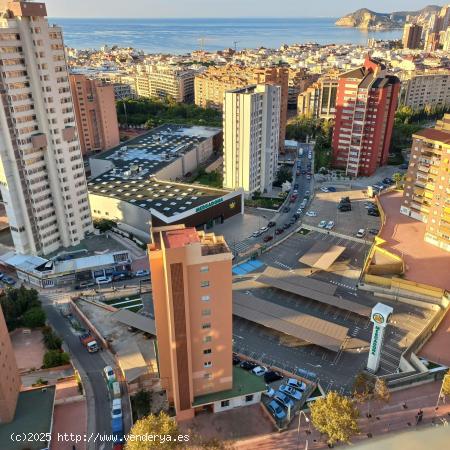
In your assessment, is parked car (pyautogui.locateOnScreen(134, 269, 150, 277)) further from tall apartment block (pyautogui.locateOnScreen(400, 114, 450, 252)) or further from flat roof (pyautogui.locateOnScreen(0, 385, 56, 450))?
tall apartment block (pyautogui.locateOnScreen(400, 114, 450, 252))

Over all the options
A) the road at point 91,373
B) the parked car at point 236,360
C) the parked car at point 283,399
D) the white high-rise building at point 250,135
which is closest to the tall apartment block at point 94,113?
the white high-rise building at point 250,135

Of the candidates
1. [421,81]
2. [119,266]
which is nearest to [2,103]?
[119,266]

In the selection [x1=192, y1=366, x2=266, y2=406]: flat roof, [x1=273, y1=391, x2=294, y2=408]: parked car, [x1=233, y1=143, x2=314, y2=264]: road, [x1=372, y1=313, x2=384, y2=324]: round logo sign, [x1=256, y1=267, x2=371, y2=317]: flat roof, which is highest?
[x1=372, y1=313, x2=384, y2=324]: round logo sign

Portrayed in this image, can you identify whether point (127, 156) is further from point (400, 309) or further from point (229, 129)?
A: point (400, 309)

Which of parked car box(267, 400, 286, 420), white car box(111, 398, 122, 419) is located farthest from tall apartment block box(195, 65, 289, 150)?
white car box(111, 398, 122, 419)

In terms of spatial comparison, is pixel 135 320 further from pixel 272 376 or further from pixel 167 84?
pixel 167 84

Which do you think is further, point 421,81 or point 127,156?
point 421,81

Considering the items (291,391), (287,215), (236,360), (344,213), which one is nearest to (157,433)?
(291,391)
